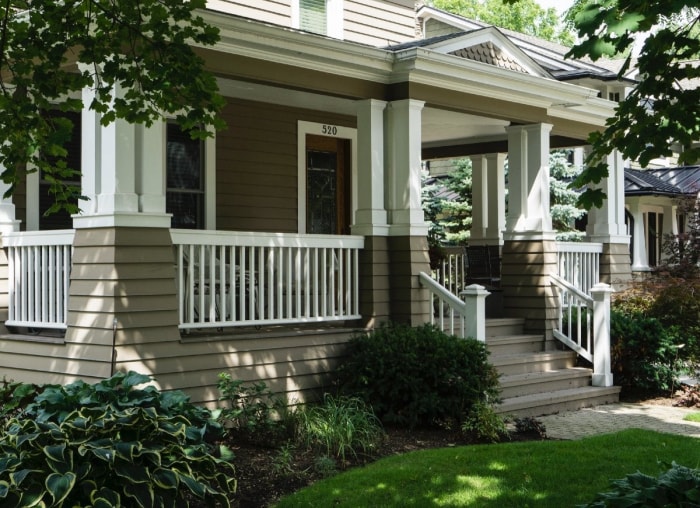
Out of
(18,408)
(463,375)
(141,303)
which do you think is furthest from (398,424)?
(18,408)

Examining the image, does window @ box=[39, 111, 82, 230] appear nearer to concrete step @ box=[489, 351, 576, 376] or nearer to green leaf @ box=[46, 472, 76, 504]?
concrete step @ box=[489, 351, 576, 376]

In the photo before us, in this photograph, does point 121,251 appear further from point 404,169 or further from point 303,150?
point 303,150

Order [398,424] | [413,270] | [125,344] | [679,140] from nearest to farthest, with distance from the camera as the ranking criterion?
[679,140]
[125,344]
[398,424]
[413,270]

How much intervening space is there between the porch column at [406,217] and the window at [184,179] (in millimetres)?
2635

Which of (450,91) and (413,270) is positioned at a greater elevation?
(450,91)

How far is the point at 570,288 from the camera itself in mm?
12375

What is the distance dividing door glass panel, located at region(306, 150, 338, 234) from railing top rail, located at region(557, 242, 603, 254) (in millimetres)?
3287

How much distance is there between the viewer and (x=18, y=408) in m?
8.29

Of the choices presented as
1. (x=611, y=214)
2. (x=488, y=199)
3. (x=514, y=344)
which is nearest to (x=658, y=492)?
(x=514, y=344)

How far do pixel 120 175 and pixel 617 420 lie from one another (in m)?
6.06

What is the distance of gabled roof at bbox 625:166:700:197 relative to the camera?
842 inches

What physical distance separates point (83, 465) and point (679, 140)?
12.9 ft

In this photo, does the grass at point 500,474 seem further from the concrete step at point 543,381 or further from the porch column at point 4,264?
the porch column at point 4,264

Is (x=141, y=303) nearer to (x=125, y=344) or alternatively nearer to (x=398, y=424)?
(x=125, y=344)
